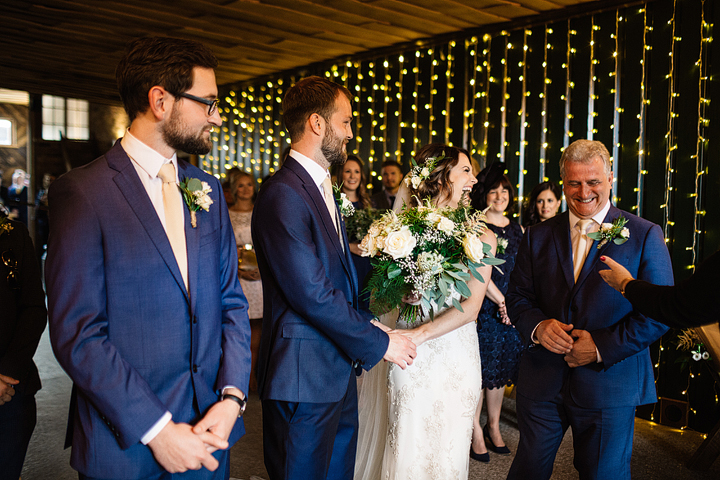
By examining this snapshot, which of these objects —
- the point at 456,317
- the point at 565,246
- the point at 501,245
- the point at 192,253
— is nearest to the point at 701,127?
the point at 501,245

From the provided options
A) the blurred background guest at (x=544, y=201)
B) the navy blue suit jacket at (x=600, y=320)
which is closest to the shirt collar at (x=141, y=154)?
the navy blue suit jacket at (x=600, y=320)

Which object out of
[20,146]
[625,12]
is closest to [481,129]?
[625,12]

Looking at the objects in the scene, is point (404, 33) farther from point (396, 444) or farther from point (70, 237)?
point (70, 237)

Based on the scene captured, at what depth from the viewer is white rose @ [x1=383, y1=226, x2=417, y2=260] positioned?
7.50 feet

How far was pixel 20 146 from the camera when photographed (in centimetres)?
1359

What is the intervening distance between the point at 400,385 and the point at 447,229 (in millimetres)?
855

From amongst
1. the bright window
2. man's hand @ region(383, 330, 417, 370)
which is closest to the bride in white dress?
man's hand @ region(383, 330, 417, 370)

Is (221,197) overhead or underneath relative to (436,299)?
overhead

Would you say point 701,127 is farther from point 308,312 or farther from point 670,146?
point 308,312

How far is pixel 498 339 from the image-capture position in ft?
14.1

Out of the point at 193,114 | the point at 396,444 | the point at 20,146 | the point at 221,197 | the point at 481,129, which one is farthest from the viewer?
the point at 20,146

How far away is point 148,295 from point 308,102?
3.57 feet

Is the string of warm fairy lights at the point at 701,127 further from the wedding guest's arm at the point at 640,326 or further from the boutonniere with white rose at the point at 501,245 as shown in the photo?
the wedding guest's arm at the point at 640,326

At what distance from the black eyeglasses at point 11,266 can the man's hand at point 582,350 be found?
7.74 feet
